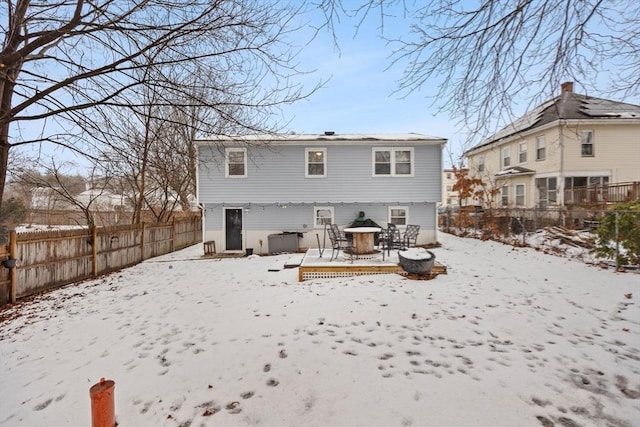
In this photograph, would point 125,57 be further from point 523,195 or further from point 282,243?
point 523,195

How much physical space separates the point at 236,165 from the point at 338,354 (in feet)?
36.4

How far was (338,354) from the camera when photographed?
144 inches

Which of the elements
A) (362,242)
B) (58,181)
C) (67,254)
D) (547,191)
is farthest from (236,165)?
(547,191)

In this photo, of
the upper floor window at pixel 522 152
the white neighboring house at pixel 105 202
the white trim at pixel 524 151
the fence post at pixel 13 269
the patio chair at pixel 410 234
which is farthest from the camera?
the upper floor window at pixel 522 152

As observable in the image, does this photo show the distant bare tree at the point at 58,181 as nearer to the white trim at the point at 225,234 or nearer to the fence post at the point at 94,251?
the fence post at the point at 94,251

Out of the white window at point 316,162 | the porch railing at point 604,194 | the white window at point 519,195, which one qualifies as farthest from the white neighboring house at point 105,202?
the white window at point 519,195

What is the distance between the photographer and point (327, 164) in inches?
526

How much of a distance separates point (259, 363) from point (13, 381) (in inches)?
107

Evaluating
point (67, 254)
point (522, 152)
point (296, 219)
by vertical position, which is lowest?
point (67, 254)

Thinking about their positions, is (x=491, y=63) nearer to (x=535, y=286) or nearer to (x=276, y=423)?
(x=276, y=423)

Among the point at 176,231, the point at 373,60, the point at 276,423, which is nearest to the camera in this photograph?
the point at 276,423

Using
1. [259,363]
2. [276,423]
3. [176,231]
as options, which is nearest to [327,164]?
[176,231]

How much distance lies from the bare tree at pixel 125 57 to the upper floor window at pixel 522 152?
61.1 ft

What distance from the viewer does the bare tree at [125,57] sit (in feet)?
12.1
